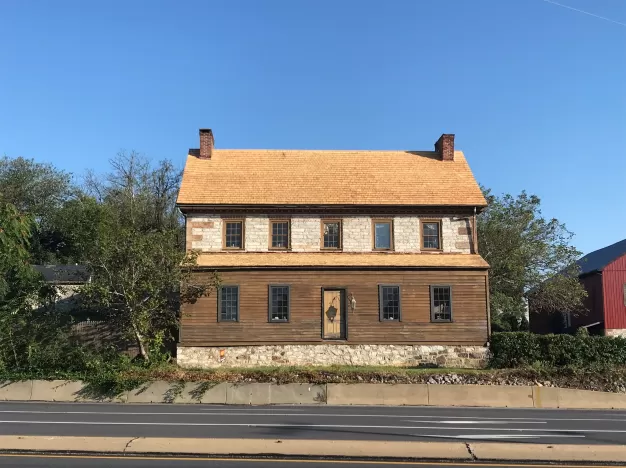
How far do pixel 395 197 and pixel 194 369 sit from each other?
13052 millimetres

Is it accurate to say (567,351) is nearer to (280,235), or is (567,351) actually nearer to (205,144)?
(280,235)

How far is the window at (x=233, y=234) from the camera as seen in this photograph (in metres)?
28.5

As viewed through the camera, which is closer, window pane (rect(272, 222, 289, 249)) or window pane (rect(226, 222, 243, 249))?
window pane (rect(226, 222, 243, 249))

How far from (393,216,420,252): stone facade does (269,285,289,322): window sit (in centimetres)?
615

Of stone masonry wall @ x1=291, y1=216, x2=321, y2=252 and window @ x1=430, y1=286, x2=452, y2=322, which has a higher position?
stone masonry wall @ x1=291, y1=216, x2=321, y2=252

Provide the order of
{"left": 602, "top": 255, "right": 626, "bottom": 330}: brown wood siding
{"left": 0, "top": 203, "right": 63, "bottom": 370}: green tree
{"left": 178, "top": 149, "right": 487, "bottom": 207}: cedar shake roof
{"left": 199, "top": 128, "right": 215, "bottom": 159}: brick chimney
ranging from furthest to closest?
{"left": 602, "top": 255, "right": 626, "bottom": 330}: brown wood siding, {"left": 199, "top": 128, "right": 215, "bottom": 159}: brick chimney, {"left": 178, "top": 149, "right": 487, "bottom": 207}: cedar shake roof, {"left": 0, "top": 203, "right": 63, "bottom": 370}: green tree

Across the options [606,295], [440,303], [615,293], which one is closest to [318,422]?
[440,303]

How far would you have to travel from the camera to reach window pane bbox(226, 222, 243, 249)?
2853cm

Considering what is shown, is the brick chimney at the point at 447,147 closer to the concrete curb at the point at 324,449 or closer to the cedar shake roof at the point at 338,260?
the cedar shake roof at the point at 338,260

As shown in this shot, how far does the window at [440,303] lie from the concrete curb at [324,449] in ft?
54.2

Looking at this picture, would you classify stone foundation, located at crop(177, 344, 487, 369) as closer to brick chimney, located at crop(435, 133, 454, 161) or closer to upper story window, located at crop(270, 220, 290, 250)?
upper story window, located at crop(270, 220, 290, 250)

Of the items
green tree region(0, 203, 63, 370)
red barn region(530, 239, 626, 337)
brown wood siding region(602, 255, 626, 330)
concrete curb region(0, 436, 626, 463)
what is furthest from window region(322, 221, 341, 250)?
brown wood siding region(602, 255, 626, 330)

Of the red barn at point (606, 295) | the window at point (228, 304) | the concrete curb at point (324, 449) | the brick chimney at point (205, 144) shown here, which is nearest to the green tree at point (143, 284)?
the window at point (228, 304)

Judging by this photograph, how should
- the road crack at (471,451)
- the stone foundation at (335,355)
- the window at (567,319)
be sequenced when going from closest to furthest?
the road crack at (471,451) → the stone foundation at (335,355) → the window at (567,319)
